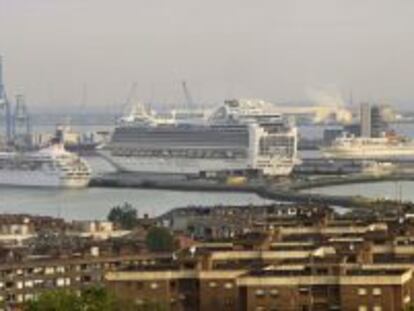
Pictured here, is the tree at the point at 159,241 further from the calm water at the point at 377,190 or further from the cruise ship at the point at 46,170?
the cruise ship at the point at 46,170

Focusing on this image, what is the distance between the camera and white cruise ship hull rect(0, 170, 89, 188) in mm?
35219

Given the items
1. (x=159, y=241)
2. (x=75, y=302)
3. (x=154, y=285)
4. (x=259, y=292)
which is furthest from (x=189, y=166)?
(x=75, y=302)

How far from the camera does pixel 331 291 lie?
1001 cm

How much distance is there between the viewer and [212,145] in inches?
1608

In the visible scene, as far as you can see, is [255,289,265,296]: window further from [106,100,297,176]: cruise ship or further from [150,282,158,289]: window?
[106,100,297,176]: cruise ship

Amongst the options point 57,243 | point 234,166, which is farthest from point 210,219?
point 234,166

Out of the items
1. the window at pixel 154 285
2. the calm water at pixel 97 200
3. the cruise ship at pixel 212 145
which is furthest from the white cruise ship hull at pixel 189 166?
the window at pixel 154 285

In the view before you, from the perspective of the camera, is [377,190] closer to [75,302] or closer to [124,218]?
[124,218]

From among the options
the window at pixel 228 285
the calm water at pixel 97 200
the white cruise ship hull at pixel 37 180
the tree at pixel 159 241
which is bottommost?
the window at pixel 228 285

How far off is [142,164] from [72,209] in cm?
1272

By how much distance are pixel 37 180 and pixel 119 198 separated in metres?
5.54

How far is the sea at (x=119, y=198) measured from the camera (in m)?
27.5

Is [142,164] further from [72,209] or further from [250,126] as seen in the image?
[72,209]

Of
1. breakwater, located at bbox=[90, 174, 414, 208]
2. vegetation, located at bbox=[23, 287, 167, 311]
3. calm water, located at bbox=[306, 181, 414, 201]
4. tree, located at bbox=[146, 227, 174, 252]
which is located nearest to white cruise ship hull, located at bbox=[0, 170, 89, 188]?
breakwater, located at bbox=[90, 174, 414, 208]
